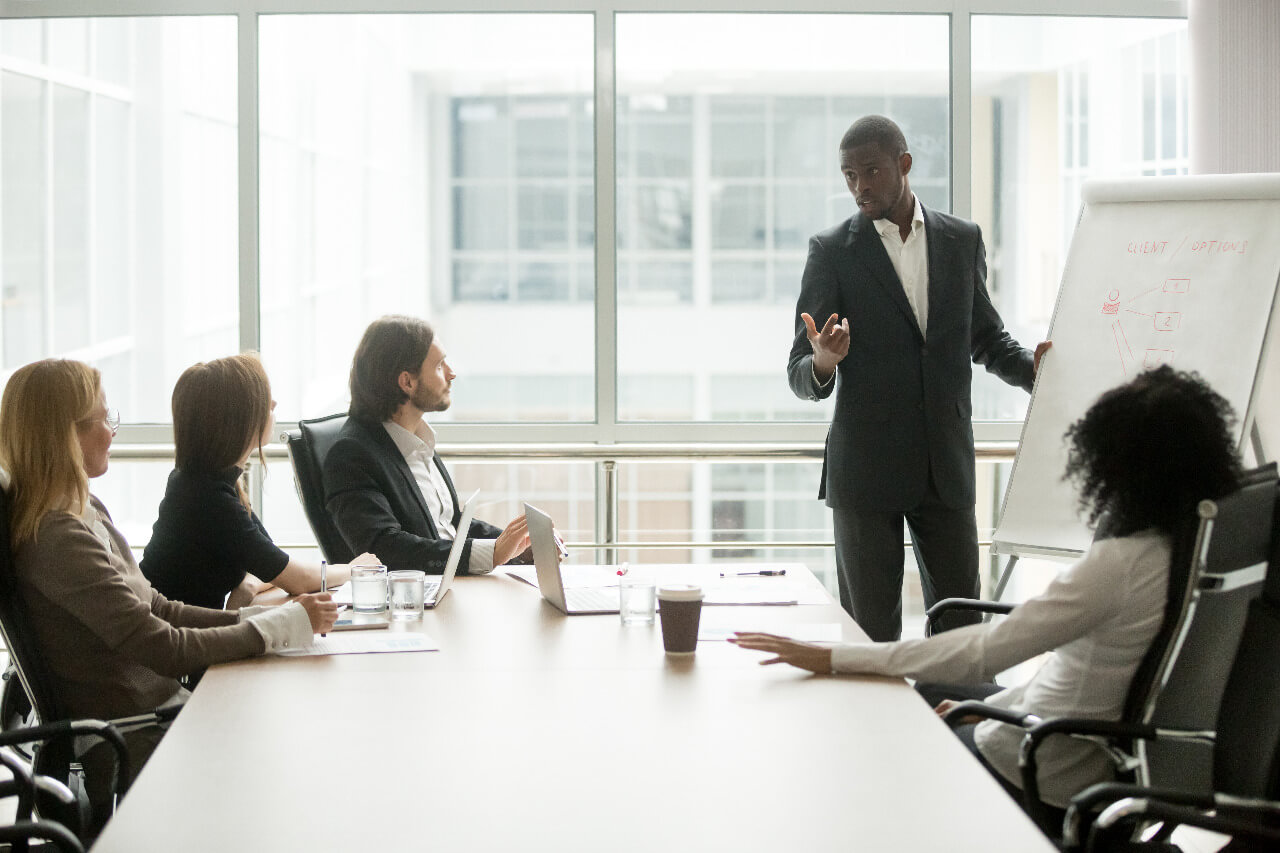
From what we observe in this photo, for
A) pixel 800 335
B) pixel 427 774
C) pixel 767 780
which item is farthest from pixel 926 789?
pixel 800 335

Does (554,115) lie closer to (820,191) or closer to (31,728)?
(820,191)

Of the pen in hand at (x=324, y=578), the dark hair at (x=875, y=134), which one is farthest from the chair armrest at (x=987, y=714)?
the dark hair at (x=875, y=134)

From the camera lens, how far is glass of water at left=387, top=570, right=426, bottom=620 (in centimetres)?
240

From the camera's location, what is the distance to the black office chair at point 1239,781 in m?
1.63

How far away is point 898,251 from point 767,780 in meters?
2.10

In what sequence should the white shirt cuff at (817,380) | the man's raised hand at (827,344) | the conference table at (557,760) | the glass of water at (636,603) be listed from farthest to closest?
the white shirt cuff at (817,380) < the man's raised hand at (827,344) < the glass of water at (636,603) < the conference table at (557,760)

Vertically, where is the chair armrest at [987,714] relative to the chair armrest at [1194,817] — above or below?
above

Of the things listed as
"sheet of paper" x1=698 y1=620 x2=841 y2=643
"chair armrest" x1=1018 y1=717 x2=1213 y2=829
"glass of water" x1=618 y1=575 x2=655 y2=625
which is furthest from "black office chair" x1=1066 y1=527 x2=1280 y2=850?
"glass of water" x1=618 y1=575 x2=655 y2=625

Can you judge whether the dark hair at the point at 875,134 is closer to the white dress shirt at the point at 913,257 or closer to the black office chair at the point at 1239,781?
the white dress shirt at the point at 913,257

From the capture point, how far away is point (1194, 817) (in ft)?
5.17

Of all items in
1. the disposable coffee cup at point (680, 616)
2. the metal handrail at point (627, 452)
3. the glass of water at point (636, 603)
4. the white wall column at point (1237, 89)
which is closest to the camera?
the disposable coffee cup at point (680, 616)

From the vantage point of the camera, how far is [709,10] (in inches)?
174

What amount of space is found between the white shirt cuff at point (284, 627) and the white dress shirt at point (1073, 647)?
88cm

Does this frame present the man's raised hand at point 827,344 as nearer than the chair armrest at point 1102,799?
No
